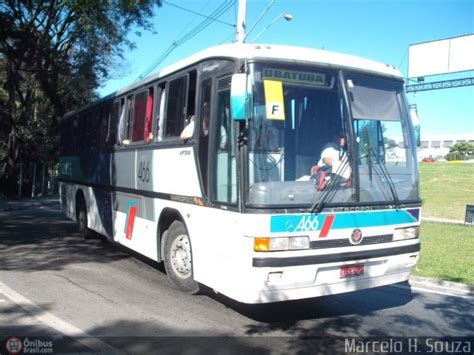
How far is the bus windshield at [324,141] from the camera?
514 centimetres

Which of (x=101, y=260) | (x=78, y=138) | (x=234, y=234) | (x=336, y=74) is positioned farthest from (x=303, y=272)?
(x=78, y=138)

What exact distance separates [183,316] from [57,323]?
4.70 feet

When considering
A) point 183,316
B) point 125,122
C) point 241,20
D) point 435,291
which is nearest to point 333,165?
point 183,316

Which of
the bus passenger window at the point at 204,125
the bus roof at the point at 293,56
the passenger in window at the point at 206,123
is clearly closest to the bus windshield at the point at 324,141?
the bus roof at the point at 293,56

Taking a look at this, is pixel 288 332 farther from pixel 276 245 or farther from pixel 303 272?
pixel 276 245

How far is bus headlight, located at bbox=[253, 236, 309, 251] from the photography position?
492 cm

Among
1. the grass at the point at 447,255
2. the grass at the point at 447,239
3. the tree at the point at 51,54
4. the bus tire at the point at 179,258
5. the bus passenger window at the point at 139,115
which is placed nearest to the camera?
the bus tire at the point at 179,258

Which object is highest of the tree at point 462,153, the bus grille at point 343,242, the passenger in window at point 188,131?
the tree at point 462,153

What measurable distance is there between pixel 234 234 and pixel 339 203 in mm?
1232

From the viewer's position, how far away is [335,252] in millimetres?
5285

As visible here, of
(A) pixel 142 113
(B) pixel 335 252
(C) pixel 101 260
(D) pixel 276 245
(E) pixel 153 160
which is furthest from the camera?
(C) pixel 101 260

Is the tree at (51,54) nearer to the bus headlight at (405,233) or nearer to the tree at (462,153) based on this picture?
the bus headlight at (405,233)

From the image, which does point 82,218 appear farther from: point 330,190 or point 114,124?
point 330,190

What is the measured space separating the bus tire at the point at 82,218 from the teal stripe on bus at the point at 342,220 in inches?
305
